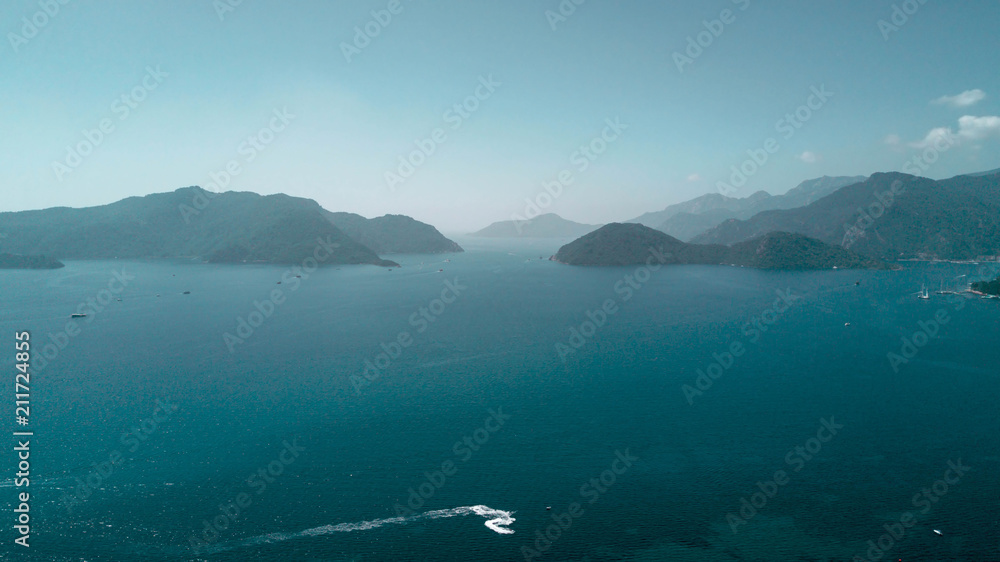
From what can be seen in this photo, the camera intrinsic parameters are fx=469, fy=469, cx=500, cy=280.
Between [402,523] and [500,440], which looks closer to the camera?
[402,523]

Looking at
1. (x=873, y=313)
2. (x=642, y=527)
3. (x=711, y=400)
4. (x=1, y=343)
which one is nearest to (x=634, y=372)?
A: (x=711, y=400)

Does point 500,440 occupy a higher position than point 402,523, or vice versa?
point 500,440

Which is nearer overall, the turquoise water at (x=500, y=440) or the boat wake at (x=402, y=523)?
the boat wake at (x=402, y=523)

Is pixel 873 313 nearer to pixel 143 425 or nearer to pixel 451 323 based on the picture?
pixel 451 323

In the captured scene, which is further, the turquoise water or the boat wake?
the turquoise water
